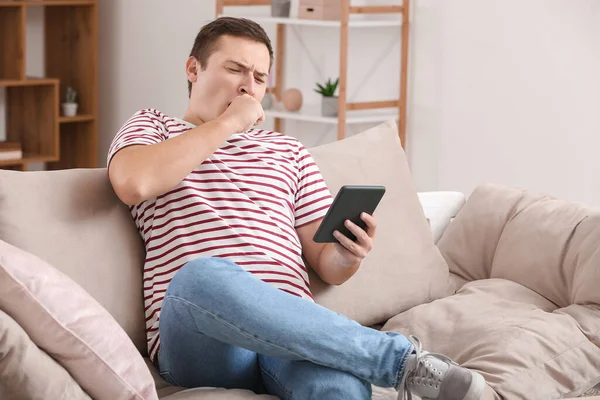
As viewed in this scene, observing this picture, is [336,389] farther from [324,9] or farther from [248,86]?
[324,9]

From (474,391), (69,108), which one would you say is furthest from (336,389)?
(69,108)

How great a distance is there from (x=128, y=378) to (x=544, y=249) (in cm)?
120

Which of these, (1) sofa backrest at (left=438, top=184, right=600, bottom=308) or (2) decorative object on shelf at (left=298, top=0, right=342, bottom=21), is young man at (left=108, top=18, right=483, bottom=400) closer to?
(1) sofa backrest at (left=438, top=184, right=600, bottom=308)

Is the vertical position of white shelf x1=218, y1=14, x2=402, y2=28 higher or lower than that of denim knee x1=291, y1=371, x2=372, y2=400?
higher

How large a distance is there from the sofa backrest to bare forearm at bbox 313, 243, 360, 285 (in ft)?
1.69

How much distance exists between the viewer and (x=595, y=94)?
3344mm

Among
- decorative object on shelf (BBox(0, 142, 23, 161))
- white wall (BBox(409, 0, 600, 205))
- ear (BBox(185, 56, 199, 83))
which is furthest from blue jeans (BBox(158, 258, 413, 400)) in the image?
decorative object on shelf (BBox(0, 142, 23, 161))

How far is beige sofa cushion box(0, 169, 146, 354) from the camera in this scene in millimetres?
1820

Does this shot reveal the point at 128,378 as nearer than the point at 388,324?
Yes

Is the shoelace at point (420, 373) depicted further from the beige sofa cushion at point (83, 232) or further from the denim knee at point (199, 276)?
the beige sofa cushion at point (83, 232)

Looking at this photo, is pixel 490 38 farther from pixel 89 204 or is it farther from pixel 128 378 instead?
pixel 128 378

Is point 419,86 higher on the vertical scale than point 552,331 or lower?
higher

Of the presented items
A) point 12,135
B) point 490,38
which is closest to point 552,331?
point 490,38

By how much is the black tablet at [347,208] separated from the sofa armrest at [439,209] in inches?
29.4
